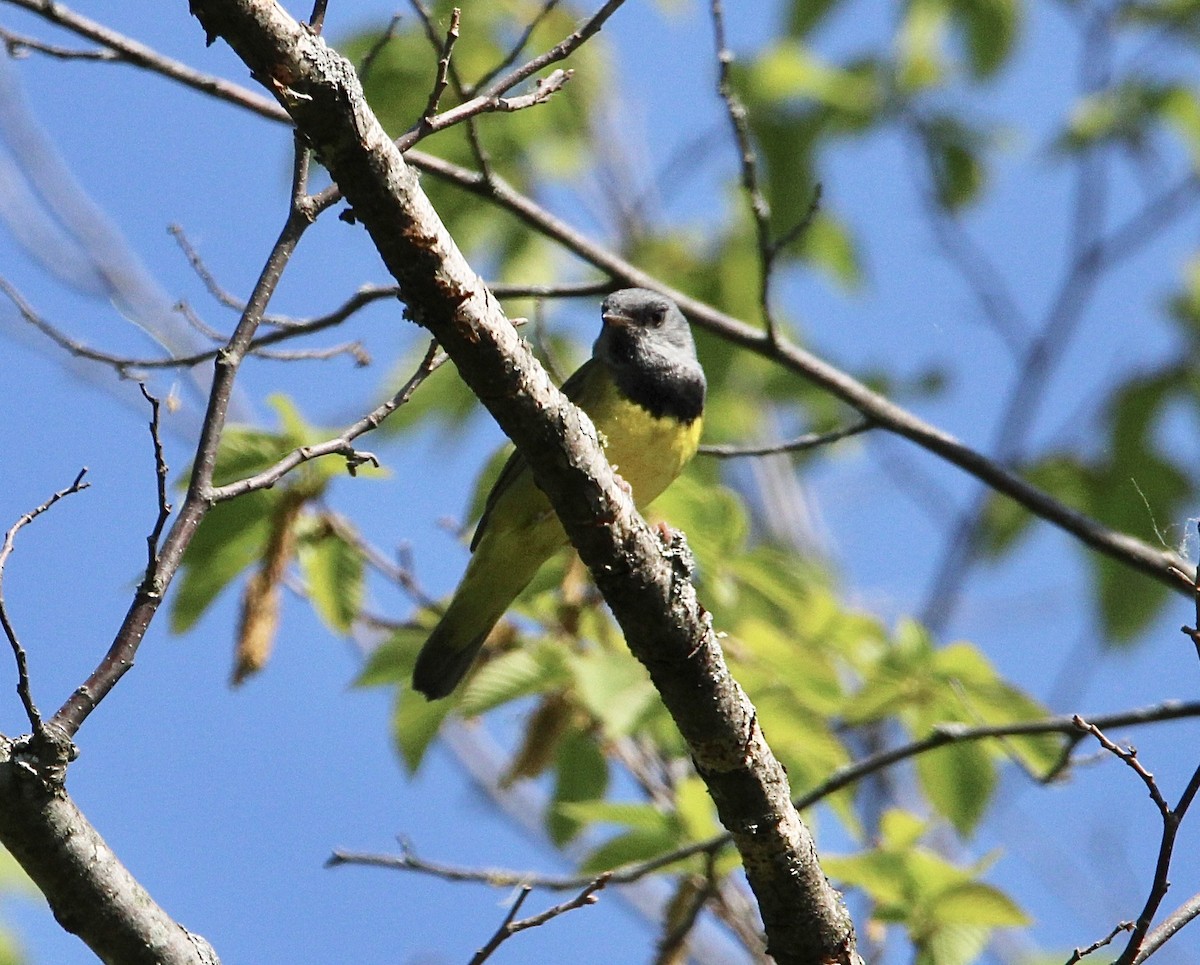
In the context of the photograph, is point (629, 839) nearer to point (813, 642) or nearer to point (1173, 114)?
point (813, 642)

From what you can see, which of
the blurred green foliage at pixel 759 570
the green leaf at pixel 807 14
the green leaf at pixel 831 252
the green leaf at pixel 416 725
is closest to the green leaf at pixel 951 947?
the blurred green foliage at pixel 759 570

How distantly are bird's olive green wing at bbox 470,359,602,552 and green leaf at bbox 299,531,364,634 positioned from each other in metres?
0.46

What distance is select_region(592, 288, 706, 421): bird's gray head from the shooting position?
496cm

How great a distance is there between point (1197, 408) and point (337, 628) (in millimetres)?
4082

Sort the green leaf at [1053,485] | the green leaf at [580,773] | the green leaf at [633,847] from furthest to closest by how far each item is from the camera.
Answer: the green leaf at [1053,485], the green leaf at [580,773], the green leaf at [633,847]

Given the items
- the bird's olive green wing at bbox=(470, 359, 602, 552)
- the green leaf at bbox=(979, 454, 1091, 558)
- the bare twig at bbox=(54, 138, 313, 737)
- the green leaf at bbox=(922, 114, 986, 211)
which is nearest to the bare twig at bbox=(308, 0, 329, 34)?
the bare twig at bbox=(54, 138, 313, 737)

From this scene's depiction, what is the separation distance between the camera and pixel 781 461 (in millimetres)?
10523

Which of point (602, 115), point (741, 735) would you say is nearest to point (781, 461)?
point (602, 115)

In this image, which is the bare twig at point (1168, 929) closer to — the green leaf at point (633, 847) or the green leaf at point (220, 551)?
the green leaf at point (633, 847)

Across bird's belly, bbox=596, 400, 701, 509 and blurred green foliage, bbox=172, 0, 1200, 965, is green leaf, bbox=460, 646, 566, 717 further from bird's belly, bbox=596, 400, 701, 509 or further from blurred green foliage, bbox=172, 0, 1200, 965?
bird's belly, bbox=596, 400, 701, 509

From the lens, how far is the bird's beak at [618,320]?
17.7ft

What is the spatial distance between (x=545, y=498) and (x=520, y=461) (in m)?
0.21

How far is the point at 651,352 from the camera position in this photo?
518cm

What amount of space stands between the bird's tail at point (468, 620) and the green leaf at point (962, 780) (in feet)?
4.92
